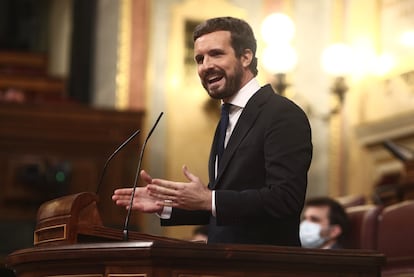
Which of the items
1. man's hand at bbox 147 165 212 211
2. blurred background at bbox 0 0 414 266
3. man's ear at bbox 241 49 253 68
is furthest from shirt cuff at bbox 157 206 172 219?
blurred background at bbox 0 0 414 266

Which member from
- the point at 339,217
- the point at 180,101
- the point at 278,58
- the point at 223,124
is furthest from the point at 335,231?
the point at 180,101

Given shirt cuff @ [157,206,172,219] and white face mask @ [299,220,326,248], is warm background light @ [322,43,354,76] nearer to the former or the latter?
white face mask @ [299,220,326,248]

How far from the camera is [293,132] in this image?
2.64 meters

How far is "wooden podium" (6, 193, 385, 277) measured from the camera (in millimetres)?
2273

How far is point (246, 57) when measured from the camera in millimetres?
2785

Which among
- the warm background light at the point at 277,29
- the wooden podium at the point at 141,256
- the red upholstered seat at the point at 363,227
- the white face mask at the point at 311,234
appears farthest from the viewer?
the warm background light at the point at 277,29

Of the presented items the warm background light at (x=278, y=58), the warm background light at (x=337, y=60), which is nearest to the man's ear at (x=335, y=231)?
the warm background light at (x=278, y=58)

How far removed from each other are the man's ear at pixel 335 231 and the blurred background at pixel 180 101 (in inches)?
84.3

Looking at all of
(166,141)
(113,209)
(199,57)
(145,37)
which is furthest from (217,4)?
(199,57)

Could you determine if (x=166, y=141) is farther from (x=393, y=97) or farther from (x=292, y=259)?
(x=292, y=259)

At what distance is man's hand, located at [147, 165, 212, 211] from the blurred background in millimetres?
4209

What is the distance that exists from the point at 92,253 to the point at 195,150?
5.25 metres

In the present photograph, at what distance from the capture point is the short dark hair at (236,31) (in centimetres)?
277

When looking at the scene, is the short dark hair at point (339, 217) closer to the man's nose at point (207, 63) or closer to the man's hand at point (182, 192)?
the man's nose at point (207, 63)
